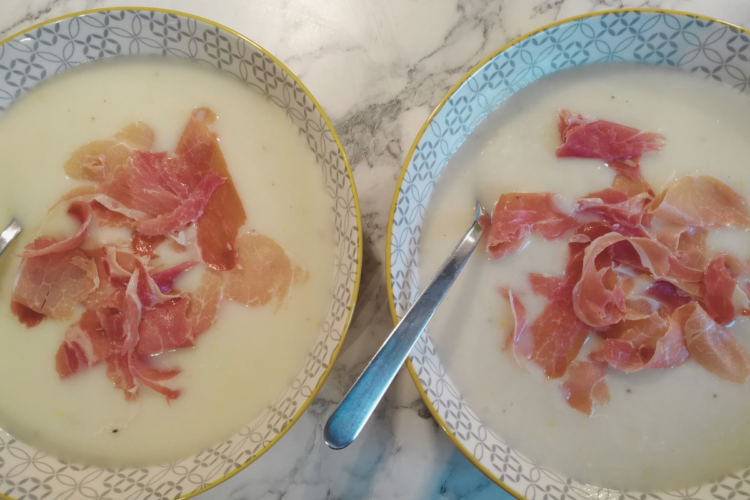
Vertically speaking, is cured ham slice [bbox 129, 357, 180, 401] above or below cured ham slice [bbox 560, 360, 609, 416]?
above

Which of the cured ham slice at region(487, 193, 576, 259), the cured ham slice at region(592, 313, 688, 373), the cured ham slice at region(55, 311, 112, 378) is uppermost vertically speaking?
the cured ham slice at region(487, 193, 576, 259)

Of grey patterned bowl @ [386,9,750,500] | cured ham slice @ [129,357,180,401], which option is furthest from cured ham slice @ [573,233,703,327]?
cured ham slice @ [129,357,180,401]

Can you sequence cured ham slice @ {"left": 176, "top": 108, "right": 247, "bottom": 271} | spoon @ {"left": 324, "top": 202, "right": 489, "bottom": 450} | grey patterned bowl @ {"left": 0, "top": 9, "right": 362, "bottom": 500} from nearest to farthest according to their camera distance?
1. spoon @ {"left": 324, "top": 202, "right": 489, "bottom": 450}
2. grey patterned bowl @ {"left": 0, "top": 9, "right": 362, "bottom": 500}
3. cured ham slice @ {"left": 176, "top": 108, "right": 247, "bottom": 271}

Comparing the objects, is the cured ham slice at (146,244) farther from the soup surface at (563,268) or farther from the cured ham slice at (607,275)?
the cured ham slice at (607,275)

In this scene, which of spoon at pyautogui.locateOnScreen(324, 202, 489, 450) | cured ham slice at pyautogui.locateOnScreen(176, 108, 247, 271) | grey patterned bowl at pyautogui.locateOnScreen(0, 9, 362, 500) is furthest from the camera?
cured ham slice at pyautogui.locateOnScreen(176, 108, 247, 271)

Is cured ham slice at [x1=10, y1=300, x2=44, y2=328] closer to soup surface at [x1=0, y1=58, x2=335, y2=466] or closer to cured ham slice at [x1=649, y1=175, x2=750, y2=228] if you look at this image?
soup surface at [x1=0, y1=58, x2=335, y2=466]

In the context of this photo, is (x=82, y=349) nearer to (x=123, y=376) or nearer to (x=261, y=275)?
(x=123, y=376)

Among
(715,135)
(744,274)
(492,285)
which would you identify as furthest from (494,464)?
(715,135)

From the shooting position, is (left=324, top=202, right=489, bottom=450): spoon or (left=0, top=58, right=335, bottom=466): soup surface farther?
(left=0, top=58, right=335, bottom=466): soup surface
